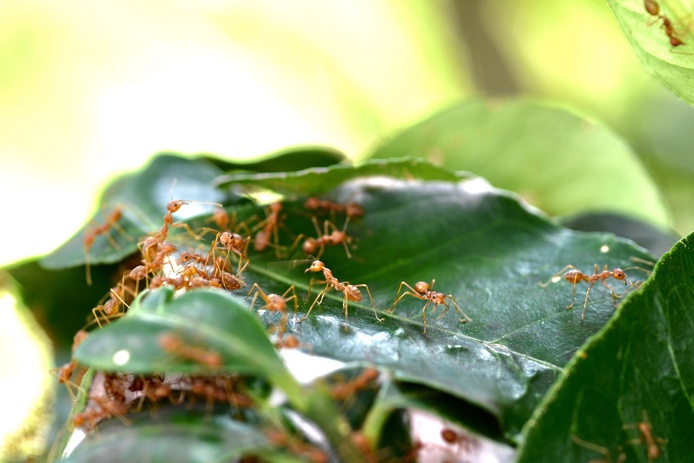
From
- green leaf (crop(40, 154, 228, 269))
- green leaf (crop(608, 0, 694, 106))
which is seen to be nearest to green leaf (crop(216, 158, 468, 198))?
green leaf (crop(40, 154, 228, 269))

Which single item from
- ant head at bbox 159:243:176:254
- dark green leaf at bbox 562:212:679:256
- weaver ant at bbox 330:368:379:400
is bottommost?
dark green leaf at bbox 562:212:679:256

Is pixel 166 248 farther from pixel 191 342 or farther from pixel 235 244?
pixel 191 342

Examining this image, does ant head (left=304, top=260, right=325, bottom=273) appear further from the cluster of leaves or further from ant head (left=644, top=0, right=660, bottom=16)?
ant head (left=644, top=0, right=660, bottom=16)

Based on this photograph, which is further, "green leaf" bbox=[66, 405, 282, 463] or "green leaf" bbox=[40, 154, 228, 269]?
"green leaf" bbox=[40, 154, 228, 269]

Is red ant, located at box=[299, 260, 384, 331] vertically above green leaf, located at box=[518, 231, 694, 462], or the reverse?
red ant, located at box=[299, 260, 384, 331]

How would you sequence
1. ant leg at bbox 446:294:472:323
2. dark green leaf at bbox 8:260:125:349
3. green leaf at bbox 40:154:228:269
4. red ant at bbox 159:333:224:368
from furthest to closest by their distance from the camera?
dark green leaf at bbox 8:260:125:349 < green leaf at bbox 40:154:228:269 < ant leg at bbox 446:294:472:323 < red ant at bbox 159:333:224:368

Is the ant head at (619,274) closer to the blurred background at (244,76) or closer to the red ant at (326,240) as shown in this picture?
the red ant at (326,240)

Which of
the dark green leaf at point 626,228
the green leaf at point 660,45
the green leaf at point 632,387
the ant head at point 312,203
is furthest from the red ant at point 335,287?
the dark green leaf at point 626,228

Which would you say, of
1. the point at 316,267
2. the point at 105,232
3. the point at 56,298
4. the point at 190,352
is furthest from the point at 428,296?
the point at 56,298
